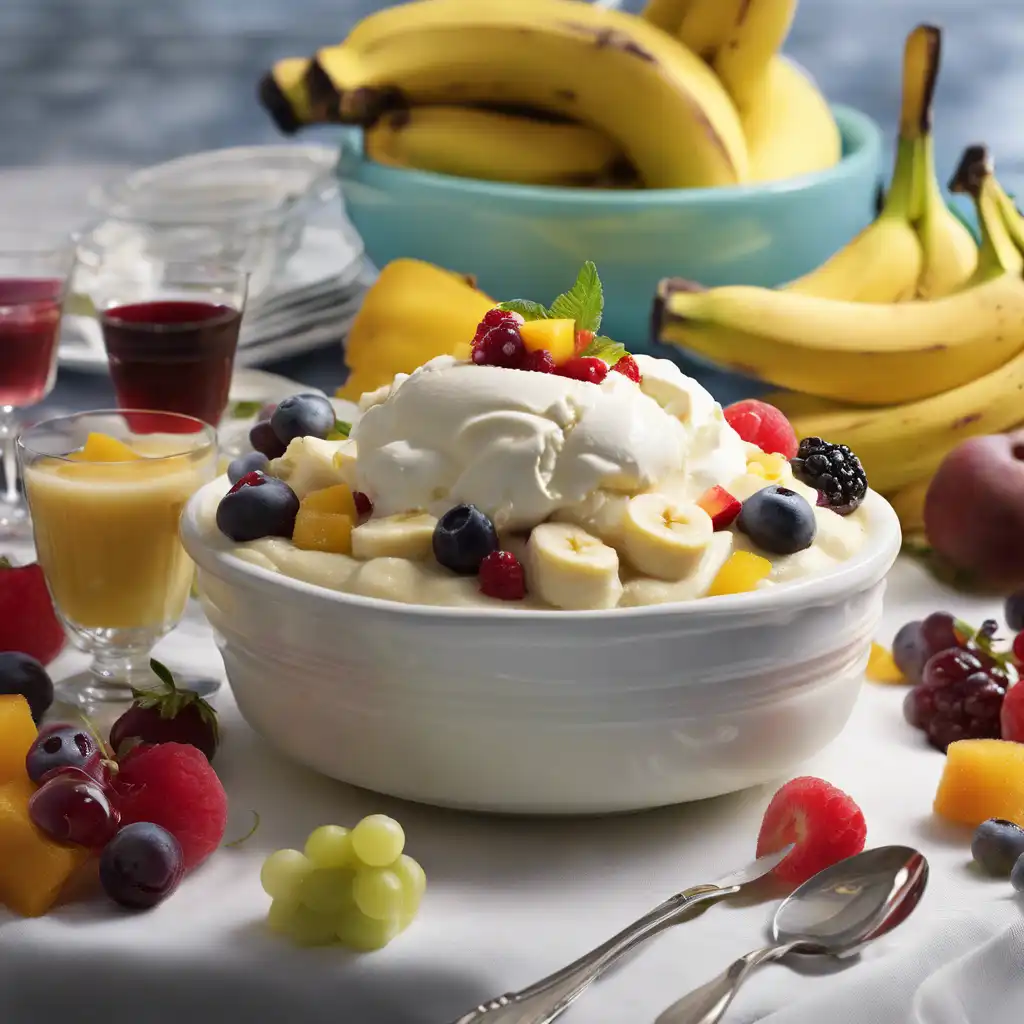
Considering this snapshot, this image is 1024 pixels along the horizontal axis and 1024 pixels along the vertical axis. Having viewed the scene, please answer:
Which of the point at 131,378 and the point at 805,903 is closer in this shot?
the point at 805,903

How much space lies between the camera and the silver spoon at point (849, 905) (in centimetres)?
131

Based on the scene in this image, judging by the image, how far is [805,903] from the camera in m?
1.35

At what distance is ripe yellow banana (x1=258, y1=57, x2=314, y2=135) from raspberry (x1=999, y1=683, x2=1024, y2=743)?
176 cm

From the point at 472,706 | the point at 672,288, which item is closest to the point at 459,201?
the point at 672,288

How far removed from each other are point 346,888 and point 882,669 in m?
0.86

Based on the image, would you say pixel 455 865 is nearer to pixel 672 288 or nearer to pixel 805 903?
pixel 805 903

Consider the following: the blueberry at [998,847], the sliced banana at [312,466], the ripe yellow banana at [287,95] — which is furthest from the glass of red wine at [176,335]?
the blueberry at [998,847]

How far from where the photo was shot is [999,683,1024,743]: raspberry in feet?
5.41

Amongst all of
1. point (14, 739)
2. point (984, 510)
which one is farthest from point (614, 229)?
point (14, 739)

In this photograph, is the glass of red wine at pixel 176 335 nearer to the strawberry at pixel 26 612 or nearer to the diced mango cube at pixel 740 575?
the strawberry at pixel 26 612

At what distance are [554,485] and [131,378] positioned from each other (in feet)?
3.57

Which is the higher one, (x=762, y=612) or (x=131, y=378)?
(x=762, y=612)

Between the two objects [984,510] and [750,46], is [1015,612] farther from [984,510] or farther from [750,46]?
[750,46]

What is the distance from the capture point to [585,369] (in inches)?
63.4
